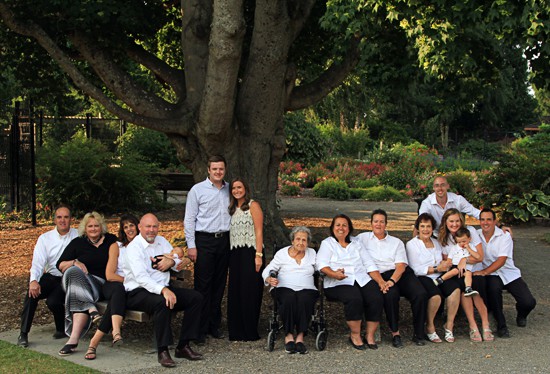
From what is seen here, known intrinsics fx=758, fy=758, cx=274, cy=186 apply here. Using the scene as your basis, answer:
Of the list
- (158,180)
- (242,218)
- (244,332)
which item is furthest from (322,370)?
(158,180)

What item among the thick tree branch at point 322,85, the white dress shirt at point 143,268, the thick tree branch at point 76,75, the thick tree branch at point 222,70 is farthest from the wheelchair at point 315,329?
the thick tree branch at point 322,85

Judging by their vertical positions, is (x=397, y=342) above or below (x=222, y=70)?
below

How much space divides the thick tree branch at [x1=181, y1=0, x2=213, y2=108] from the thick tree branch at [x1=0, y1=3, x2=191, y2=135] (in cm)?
54

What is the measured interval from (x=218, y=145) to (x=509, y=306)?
14.1 ft

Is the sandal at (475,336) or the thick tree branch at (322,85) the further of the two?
the thick tree branch at (322,85)

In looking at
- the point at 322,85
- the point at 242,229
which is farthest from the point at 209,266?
the point at 322,85

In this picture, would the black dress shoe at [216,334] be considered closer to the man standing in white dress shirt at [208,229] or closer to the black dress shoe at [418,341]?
the man standing in white dress shirt at [208,229]

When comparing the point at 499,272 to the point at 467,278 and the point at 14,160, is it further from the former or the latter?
the point at 14,160

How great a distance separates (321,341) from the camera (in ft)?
22.7

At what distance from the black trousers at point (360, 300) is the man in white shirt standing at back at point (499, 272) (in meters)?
1.33

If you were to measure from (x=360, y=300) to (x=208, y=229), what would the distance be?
161 centimetres

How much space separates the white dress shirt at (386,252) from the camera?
7543mm

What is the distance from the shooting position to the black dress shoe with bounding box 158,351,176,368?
6355mm

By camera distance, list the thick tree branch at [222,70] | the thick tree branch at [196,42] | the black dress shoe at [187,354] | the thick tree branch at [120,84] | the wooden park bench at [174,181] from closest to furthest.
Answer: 1. the black dress shoe at [187,354]
2. the thick tree branch at [222,70]
3. the thick tree branch at [196,42]
4. the thick tree branch at [120,84]
5. the wooden park bench at [174,181]
